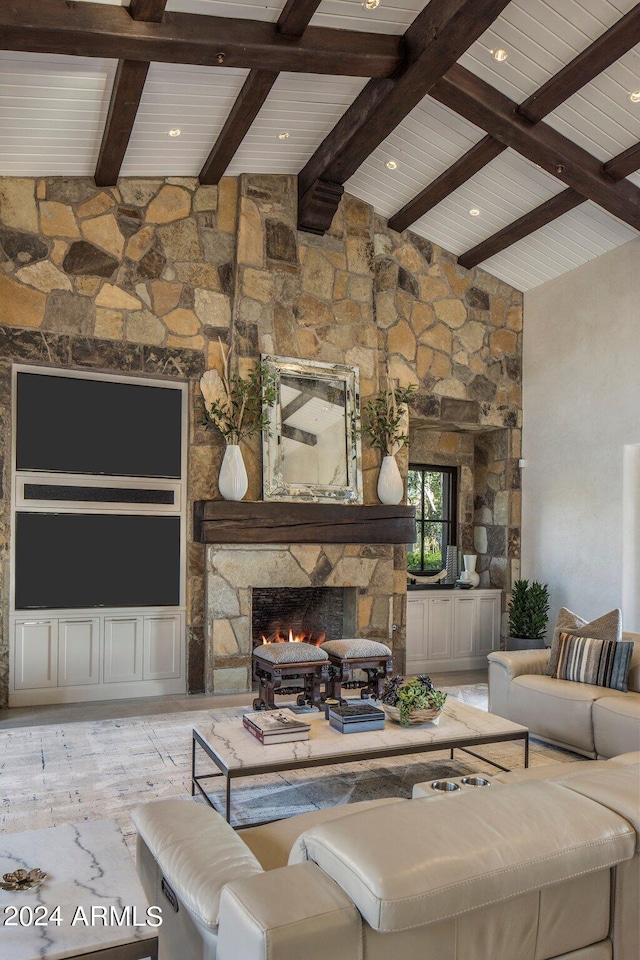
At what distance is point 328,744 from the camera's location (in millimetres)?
3238

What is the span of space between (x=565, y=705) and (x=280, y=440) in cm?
305

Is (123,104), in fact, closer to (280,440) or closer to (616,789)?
(280,440)

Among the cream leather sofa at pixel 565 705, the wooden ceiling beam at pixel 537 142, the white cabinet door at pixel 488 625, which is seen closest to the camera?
the cream leather sofa at pixel 565 705

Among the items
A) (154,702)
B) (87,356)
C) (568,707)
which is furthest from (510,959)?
(87,356)

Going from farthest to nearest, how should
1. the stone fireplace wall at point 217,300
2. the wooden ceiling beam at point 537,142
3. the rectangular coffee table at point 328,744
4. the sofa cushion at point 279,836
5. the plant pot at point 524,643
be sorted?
the plant pot at point 524,643 → the stone fireplace wall at point 217,300 → the wooden ceiling beam at point 537,142 → the rectangular coffee table at point 328,744 → the sofa cushion at point 279,836

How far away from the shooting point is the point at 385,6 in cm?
435

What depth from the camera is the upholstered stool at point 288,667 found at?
448cm

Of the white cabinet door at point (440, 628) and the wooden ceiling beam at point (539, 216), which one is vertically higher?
the wooden ceiling beam at point (539, 216)

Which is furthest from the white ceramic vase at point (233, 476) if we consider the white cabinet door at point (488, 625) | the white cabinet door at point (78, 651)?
the white cabinet door at point (488, 625)

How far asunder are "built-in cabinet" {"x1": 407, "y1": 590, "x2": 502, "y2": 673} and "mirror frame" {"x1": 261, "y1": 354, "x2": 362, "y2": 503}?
1.44 m

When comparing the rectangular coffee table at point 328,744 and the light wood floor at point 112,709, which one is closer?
the rectangular coffee table at point 328,744

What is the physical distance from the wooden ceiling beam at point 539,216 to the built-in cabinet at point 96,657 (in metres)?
4.36

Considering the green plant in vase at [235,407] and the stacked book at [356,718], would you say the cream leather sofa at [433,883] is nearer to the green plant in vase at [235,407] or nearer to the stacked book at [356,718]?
the stacked book at [356,718]

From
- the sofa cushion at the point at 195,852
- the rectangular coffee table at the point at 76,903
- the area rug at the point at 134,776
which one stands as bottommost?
the area rug at the point at 134,776
